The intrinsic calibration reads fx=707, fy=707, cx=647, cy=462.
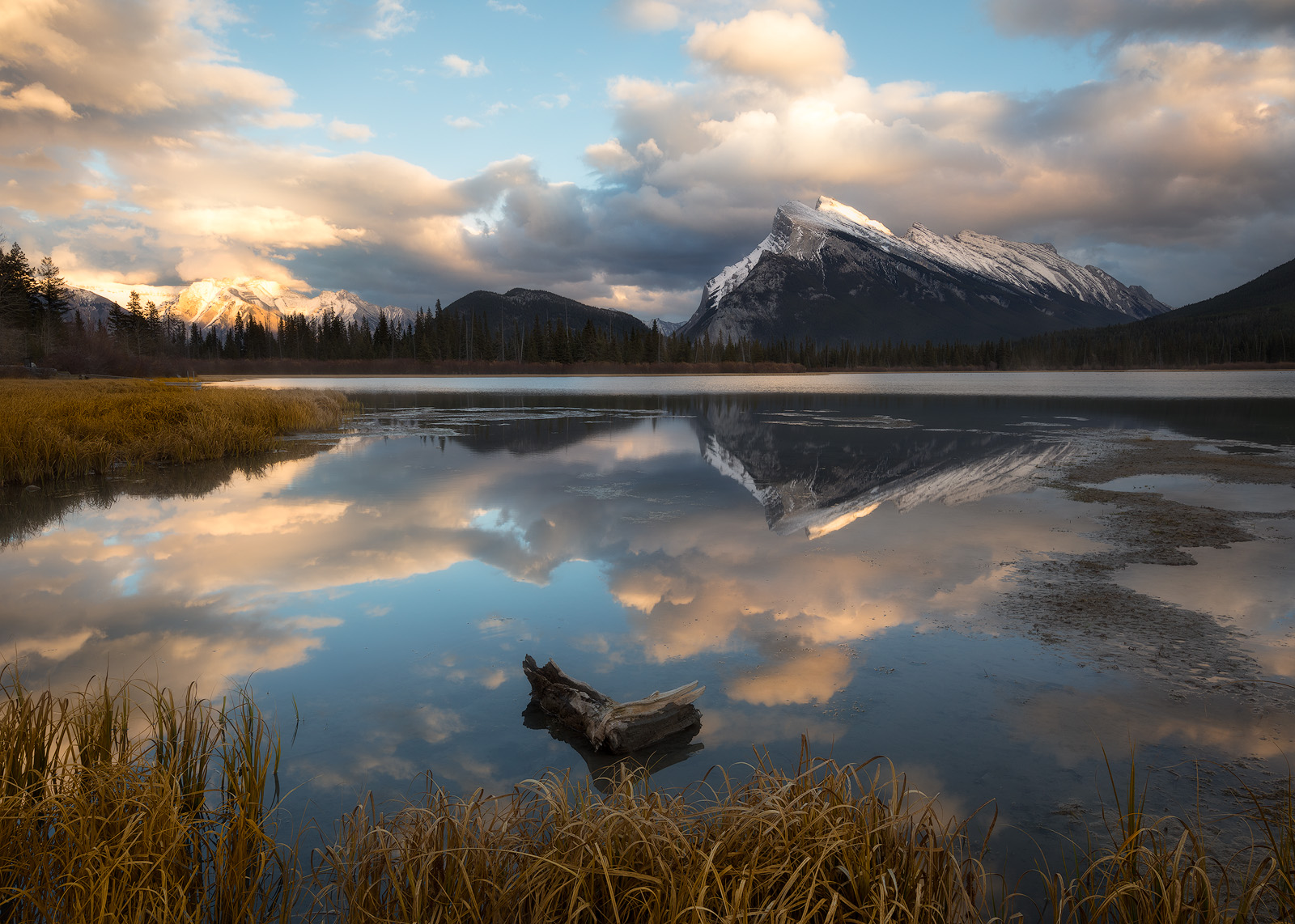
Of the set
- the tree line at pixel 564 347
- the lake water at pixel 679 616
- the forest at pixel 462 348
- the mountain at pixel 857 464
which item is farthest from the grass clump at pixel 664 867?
the tree line at pixel 564 347

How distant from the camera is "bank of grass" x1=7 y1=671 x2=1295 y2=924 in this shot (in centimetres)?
302

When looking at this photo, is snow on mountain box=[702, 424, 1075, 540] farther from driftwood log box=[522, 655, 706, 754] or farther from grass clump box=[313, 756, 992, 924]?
grass clump box=[313, 756, 992, 924]

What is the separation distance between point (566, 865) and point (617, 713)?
213cm

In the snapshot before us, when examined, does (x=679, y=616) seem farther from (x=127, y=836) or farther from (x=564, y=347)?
(x=564, y=347)

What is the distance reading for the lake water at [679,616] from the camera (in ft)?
16.7

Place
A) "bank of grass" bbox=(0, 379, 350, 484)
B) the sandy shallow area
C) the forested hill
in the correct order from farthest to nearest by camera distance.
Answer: the forested hill
"bank of grass" bbox=(0, 379, 350, 484)
the sandy shallow area

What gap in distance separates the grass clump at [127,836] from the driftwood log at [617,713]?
2.03 metres

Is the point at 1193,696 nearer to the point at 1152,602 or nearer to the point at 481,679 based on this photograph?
the point at 1152,602

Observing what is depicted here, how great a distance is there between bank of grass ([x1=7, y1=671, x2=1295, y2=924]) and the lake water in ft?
2.42

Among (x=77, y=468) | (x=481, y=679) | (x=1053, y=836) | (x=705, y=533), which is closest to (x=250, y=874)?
(x=481, y=679)

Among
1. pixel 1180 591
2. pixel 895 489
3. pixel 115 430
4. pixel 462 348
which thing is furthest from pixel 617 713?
pixel 462 348

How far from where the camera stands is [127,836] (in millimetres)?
3320

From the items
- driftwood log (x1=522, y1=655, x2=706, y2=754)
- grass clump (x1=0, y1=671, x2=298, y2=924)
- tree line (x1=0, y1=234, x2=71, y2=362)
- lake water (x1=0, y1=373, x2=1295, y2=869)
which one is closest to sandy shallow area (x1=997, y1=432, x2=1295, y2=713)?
lake water (x1=0, y1=373, x2=1295, y2=869)

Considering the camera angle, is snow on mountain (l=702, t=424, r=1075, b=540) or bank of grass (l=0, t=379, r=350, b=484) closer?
snow on mountain (l=702, t=424, r=1075, b=540)
